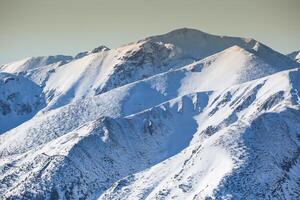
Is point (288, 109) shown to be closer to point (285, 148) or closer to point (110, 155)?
point (285, 148)

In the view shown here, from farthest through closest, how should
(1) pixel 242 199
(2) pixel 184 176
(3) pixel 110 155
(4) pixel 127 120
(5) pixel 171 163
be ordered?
(4) pixel 127 120 → (3) pixel 110 155 → (5) pixel 171 163 → (2) pixel 184 176 → (1) pixel 242 199

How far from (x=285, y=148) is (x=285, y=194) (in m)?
19.4

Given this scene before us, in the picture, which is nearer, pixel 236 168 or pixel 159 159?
pixel 236 168

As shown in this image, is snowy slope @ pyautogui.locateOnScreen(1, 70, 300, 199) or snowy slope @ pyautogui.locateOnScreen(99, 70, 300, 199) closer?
snowy slope @ pyautogui.locateOnScreen(99, 70, 300, 199)

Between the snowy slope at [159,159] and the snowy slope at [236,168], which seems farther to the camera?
the snowy slope at [159,159]

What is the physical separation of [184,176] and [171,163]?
15.3 meters

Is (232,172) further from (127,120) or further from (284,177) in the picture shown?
(127,120)

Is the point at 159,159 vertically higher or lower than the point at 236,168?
lower

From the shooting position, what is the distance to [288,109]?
168m

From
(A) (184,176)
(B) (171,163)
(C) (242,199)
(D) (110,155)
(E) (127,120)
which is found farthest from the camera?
(E) (127,120)

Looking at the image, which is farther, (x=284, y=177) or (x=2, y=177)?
(x=2, y=177)

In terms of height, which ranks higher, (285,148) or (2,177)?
(285,148)

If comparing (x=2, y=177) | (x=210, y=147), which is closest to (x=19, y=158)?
(x=2, y=177)

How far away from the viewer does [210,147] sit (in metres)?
148
